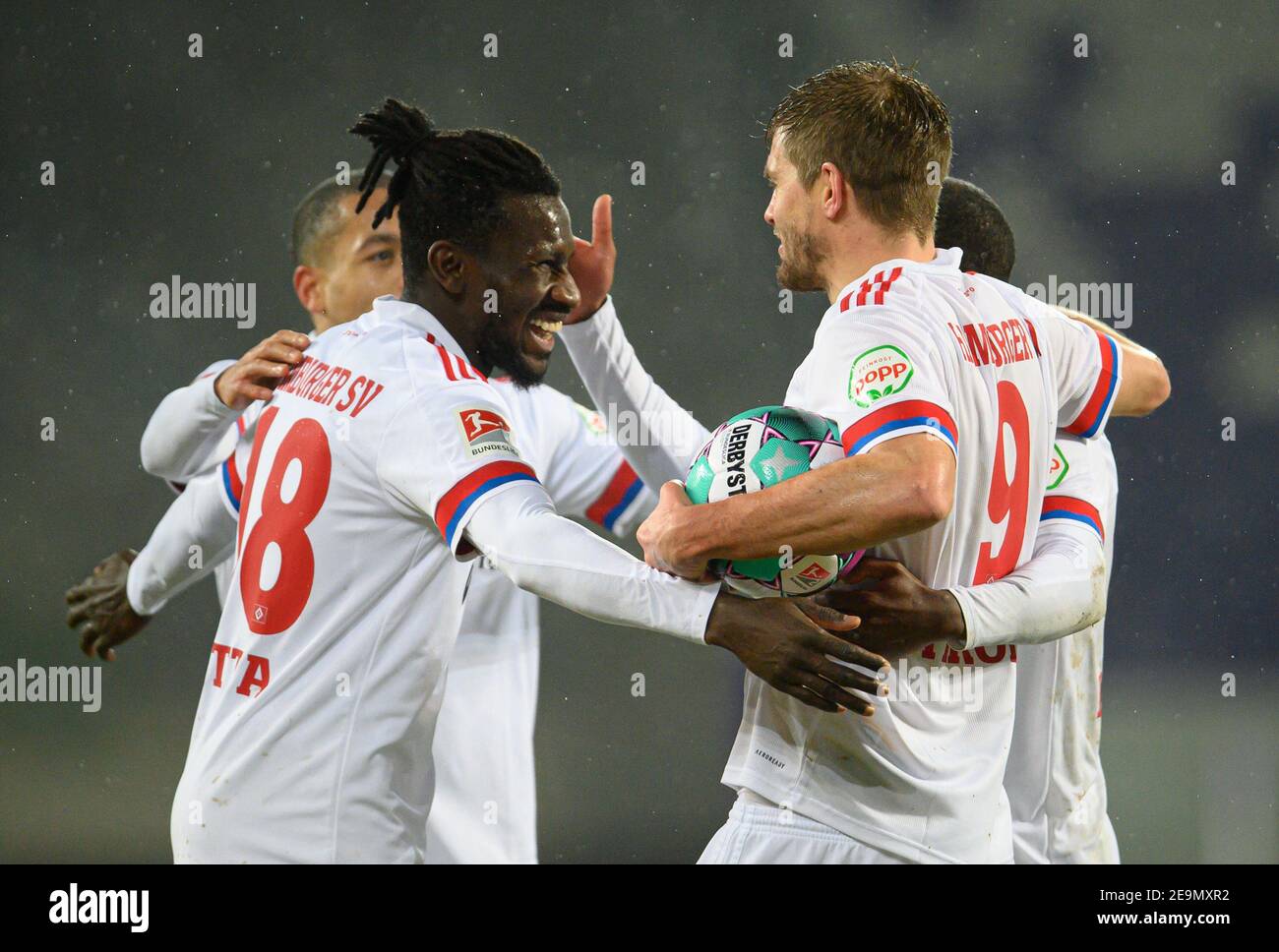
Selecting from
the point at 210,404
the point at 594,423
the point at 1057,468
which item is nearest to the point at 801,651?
the point at 1057,468

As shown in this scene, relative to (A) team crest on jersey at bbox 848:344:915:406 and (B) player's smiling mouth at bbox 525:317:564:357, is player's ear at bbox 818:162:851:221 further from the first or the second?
(B) player's smiling mouth at bbox 525:317:564:357

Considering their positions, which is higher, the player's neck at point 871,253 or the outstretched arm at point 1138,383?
the player's neck at point 871,253

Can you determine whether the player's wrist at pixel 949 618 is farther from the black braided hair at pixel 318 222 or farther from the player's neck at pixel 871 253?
the black braided hair at pixel 318 222

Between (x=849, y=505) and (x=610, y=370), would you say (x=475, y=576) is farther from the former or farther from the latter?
(x=849, y=505)

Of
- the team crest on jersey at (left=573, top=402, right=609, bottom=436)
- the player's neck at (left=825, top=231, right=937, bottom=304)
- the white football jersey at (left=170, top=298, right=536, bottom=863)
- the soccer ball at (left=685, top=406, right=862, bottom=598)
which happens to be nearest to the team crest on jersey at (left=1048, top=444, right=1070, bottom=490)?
the player's neck at (left=825, top=231, right=937, bottom=304)

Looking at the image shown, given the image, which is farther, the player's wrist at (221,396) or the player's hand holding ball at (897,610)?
the player's wrist at (221,396)

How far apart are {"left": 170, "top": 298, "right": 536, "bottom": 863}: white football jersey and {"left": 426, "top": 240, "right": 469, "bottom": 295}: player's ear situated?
12.8 inches

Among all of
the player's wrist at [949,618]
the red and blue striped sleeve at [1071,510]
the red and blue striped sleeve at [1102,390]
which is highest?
the red and blue striped sleeve at [1102,390]

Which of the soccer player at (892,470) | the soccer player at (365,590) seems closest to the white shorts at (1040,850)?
the soccer player at (892,470)

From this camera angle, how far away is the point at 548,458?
3660 mm

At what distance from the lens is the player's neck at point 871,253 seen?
7.99 feet

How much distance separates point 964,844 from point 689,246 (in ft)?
11.6

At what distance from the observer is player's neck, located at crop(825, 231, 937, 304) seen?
7.99 ft

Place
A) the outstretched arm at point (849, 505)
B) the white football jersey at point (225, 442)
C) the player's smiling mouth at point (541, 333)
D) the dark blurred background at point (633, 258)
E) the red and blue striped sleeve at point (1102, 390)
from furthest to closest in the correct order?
the dark blurred background at point (633, 258), the white football jersey at point (225, 442), the player's smiling mouth at point (541, 333), the red and blue striped sleeve at point (1102, 390), the outstretched arm at point (849, 505)
